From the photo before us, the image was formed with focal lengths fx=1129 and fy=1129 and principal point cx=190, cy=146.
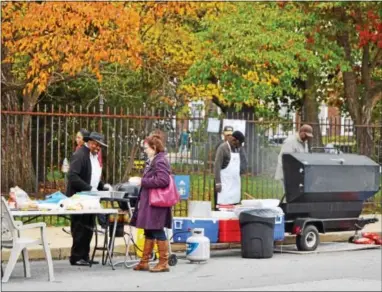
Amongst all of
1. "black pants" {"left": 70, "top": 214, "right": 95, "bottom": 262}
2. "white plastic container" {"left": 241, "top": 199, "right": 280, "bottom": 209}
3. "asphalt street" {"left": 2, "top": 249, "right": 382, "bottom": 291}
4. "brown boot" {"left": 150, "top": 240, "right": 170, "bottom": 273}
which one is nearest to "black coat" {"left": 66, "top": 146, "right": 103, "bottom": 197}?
"black pants" {"left": 70, "top": 214, "right": 95, "bottom": 262}

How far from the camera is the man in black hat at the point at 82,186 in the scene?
585 inches

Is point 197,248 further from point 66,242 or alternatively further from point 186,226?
point 66,242

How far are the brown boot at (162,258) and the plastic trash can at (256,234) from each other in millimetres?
2308

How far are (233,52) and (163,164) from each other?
10.6 meters

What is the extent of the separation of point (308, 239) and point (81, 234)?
172 inches

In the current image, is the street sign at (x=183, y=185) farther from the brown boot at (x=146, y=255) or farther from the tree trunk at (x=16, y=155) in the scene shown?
the brown boot at (x=146, y=255)

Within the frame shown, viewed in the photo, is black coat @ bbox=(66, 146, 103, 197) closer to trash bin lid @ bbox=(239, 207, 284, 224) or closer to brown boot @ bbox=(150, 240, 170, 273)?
brown boot @ bbox=(150, 240, 170, 273)

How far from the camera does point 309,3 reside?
26.6 meters

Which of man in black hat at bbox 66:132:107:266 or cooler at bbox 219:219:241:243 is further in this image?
cooler at bbox 219:219:241:243

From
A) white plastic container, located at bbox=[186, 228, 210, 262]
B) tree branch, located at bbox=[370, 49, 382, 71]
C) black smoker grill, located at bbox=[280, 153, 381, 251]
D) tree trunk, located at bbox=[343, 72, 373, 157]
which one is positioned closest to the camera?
white plastic container, located at bbox=[186, 228, 210, 262]

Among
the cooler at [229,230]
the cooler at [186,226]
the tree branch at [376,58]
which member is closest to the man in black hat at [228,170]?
the cooler at [229,230]

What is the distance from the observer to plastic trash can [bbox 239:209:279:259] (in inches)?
643

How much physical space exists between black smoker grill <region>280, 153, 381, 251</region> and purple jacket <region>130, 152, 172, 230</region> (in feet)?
11.7

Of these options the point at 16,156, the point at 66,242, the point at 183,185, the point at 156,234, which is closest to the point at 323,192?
the point at 183,185
